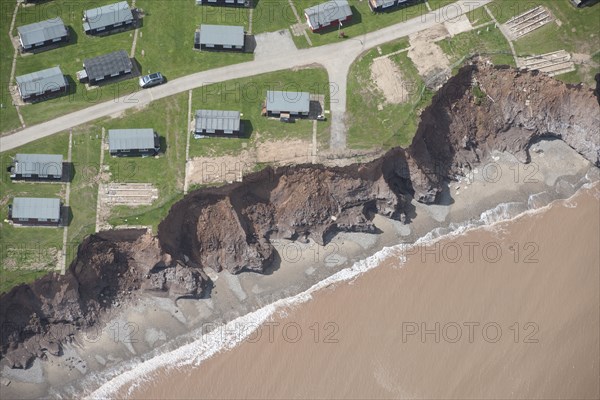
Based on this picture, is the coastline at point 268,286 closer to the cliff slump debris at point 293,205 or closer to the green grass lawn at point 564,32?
the cliff slump debris at point 293,205

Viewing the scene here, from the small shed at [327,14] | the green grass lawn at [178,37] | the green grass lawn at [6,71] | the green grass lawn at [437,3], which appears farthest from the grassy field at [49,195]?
the green grass lawn at [437,3]

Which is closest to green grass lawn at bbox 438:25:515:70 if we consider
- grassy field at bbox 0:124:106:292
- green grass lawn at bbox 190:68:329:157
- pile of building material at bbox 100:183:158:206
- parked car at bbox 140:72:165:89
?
green grass lawn at bbox 190:68:329:157

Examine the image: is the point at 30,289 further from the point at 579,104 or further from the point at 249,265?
the point at 579,104

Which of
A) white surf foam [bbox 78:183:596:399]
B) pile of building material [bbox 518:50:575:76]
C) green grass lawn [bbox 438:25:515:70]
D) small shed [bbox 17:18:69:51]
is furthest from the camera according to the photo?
pile of building material [bbox 518:50:575:76]

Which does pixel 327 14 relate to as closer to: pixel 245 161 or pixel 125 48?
pixel 245 161

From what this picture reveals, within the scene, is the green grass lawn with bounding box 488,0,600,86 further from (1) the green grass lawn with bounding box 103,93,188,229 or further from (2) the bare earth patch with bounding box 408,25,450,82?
(1) the green grass lawn with bounding box 103,93,188,229

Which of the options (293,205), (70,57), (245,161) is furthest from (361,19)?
(70,57)
